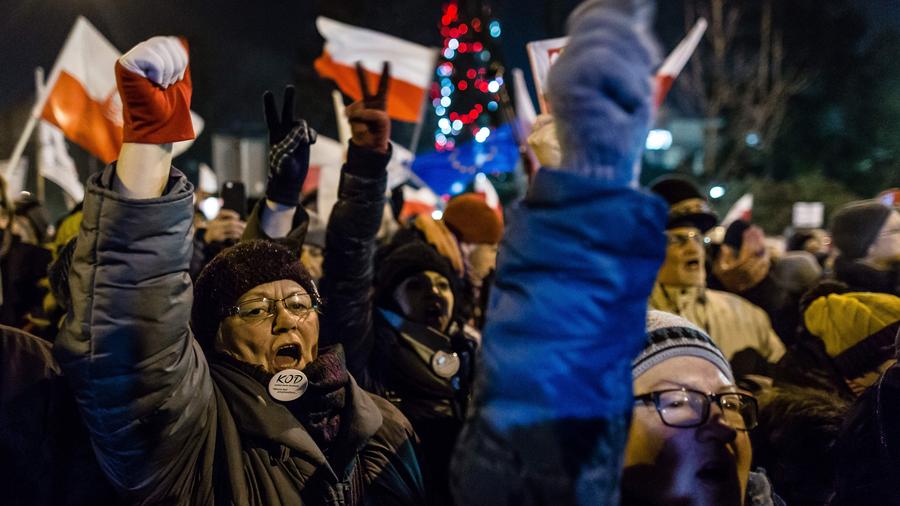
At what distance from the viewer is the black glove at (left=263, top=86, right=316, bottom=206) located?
2.88 meters

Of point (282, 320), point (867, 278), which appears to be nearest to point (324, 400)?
point (282, 320)

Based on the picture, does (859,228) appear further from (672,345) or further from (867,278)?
(672,345)

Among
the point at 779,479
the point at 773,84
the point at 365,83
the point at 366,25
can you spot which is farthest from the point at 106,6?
the point at 773,84

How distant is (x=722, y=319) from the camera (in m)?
4.36

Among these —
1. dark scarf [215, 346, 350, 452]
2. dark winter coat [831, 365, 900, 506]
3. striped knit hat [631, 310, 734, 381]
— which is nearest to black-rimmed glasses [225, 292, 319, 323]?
dark scarf [215, 346, 350, 452]

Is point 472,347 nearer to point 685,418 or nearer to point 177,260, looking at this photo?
point 685,418

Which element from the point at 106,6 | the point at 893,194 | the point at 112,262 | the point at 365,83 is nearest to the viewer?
the point at 112,262

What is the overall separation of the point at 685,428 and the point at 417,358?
1.57 m

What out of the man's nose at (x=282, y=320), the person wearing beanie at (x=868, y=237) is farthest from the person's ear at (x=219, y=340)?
the person wearing beanie at (x=868, y=237)

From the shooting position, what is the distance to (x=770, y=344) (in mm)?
4414

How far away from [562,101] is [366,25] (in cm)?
2501

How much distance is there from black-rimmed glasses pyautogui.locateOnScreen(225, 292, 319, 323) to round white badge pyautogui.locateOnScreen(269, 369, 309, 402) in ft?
0.75

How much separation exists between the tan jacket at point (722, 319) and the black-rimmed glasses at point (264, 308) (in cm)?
265

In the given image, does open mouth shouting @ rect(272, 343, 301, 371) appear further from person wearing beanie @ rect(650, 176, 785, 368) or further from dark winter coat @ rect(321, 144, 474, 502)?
person wearing beanie @ rect(650, 176, 785, 368)
